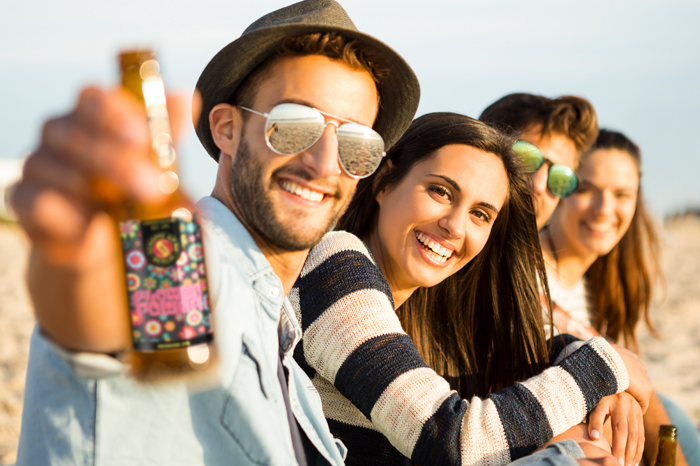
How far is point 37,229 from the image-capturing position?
0.91 metres

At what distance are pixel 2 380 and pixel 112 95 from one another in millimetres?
6431

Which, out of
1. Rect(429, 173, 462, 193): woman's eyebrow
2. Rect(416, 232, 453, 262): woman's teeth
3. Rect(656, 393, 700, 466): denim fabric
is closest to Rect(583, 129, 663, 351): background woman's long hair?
Rect(656, 393, 700, 466): denim fabric

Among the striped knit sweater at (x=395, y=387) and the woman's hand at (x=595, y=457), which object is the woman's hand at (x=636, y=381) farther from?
the woman's hand at (x=595, y=457)

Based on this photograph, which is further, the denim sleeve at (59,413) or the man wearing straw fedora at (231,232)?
the denim sleeve at (59,413)

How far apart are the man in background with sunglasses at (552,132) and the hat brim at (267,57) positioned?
1.73 metres

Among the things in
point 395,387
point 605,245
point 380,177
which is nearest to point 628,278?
point 605,245

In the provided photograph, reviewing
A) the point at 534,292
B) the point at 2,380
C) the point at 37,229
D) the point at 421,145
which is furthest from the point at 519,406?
the point at 2,380

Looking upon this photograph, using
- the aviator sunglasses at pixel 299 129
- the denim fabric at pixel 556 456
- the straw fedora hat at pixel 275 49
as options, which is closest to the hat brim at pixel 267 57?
the straw fedora hat at pixel 275 49

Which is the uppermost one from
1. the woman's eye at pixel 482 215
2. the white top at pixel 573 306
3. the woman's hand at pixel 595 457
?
the woman's eye at pixel 482 215

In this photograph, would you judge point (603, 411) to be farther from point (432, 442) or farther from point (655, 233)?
point (655, 233)

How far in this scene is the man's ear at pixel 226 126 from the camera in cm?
219

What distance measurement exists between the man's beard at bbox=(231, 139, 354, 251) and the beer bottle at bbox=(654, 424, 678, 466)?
5.91 ft

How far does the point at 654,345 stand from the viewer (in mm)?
9164

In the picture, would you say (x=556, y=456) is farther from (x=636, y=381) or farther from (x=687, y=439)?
(x=687, y=439)
